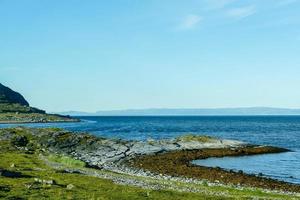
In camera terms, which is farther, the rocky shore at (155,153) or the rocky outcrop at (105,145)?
the rocky outcrop at (105,145)

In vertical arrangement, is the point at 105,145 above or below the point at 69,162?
below

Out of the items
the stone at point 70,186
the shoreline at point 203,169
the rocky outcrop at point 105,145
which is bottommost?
the shoreline at point 203,169

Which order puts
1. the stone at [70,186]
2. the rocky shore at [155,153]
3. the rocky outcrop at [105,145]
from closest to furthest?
the stone at [70,186], the rocky shore at [155,153], the rocky outcrop at [105,145]

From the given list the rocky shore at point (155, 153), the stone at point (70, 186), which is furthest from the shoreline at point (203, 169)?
the stone at point (70, 186)

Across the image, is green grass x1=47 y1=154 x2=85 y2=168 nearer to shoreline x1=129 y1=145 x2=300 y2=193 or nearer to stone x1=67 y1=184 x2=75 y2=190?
shoreline x1=129 y1=145 x2=300 y2=193

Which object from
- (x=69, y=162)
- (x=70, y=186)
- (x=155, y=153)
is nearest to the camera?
(x=70, y=186)

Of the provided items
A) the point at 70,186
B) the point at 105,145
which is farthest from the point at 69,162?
the point at 105,145

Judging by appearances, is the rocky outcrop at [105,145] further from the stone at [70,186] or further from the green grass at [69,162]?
the stone at [70,186]

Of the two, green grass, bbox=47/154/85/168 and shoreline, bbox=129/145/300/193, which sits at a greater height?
green grass, bbox=47/154/85/168

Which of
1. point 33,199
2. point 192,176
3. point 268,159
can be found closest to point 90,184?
point 33,199

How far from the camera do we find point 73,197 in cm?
3531

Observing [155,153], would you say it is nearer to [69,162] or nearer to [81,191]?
[69,162]

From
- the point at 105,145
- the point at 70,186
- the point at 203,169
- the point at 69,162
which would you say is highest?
the point at 70,186

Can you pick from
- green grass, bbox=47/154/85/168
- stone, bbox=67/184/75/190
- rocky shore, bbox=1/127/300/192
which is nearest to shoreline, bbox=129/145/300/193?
rocky shore, bbox=1/127/300/192
